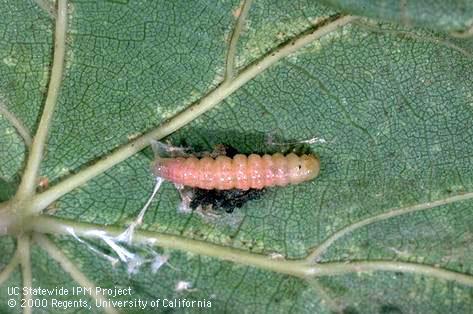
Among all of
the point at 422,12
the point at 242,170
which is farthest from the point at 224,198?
the point at 422,12

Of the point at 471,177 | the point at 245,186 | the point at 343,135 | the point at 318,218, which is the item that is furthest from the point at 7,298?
the point at 471,177

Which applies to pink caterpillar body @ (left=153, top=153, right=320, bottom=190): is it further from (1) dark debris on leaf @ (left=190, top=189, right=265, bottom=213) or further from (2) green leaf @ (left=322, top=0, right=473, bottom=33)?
(2) green leaf @ (left=322, top=0, right=473, bottom=33)

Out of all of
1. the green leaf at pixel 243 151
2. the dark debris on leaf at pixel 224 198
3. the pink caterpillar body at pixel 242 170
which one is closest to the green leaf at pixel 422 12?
the green leaf at pixel 243 151

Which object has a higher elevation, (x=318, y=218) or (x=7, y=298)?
(x=318, y=218)

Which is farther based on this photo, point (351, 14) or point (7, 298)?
point (7, 298)

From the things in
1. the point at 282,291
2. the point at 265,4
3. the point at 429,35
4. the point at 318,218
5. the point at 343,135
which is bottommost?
the point at 282,291

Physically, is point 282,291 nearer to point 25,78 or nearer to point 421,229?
point 421,229
